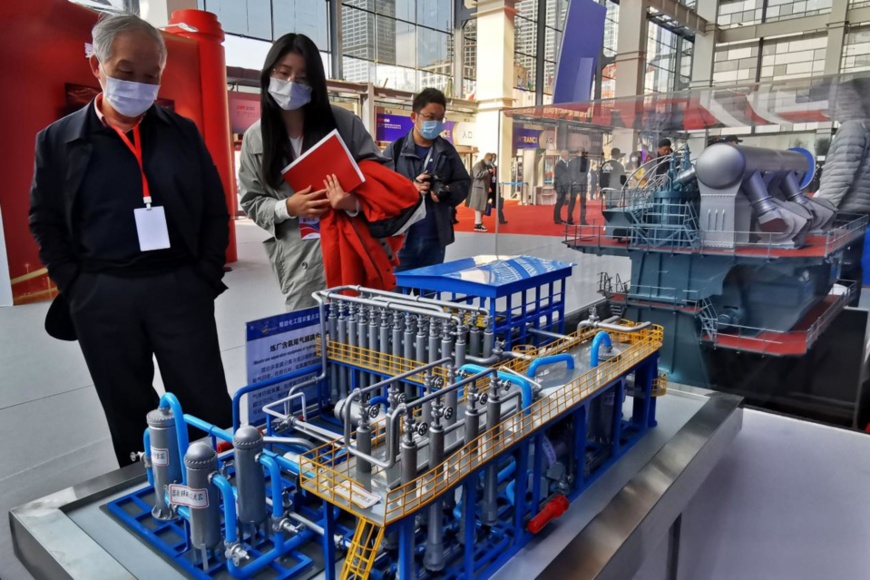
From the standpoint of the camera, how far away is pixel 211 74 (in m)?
7.08

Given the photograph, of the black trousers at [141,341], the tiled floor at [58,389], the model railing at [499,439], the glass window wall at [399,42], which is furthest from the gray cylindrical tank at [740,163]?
the glass window wall at [399,42]

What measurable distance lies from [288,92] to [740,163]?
2.68 metres

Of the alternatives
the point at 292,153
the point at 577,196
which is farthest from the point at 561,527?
the point at 577,196

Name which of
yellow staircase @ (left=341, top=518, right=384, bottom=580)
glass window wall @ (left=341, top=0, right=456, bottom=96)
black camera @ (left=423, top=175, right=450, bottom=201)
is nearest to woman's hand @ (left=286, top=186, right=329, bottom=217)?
yellow staircase @ (left=341, top=518, right=384, bottom=580)

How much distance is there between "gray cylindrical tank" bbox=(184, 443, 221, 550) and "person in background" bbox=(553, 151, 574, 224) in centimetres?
414

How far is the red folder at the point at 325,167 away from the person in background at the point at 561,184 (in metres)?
3.19

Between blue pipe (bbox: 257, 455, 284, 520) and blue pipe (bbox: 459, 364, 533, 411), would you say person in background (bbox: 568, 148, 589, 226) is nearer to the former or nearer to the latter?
blue pipe (bbox: 459, 364, 533, 411)

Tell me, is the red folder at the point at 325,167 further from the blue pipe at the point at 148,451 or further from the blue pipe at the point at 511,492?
the blue pipe at the point at 511,492

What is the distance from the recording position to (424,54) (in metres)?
17.7

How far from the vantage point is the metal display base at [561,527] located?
44.8 inches

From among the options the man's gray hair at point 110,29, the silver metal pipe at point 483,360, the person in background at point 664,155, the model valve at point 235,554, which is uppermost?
the man's gray hair at point 110,29

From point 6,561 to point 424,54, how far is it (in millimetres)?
17952

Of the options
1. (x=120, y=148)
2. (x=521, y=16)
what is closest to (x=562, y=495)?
(x=120, y=148)

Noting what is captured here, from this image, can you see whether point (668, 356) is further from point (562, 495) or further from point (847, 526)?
point (562, 495)
